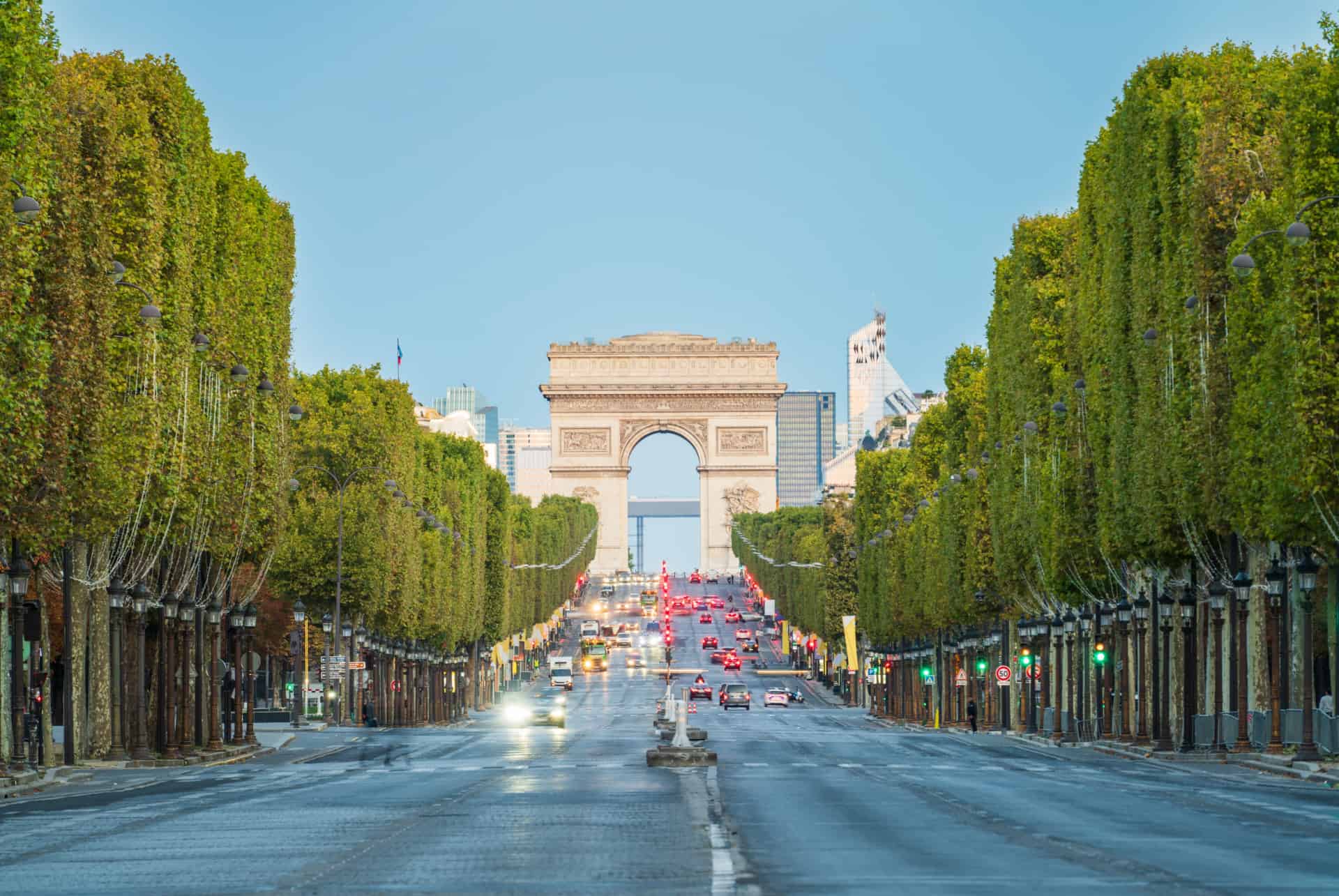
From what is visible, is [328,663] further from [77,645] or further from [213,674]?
[77,645]

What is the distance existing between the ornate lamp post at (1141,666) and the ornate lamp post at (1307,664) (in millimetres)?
11899

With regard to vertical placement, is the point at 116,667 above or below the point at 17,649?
below

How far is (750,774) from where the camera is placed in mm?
39719

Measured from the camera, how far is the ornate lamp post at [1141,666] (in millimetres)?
59250

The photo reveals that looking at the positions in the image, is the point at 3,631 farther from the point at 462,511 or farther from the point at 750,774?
the point at 462,511

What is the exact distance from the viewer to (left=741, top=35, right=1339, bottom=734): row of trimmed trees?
3950cm

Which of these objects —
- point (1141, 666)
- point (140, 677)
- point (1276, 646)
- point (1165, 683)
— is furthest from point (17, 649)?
point (1141, 666)

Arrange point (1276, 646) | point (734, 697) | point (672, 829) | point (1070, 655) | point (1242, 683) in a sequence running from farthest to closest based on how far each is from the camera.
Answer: point (734, 697) → point (1070, 655) → point (1242, 683) → point (1276, 646) → point (672, 829)

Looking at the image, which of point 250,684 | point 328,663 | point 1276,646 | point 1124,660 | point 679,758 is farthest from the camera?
point 328,663

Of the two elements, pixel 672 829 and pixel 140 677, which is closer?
pixel 672 829

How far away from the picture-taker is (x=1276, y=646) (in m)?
47.7

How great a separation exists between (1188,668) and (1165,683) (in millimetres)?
4705

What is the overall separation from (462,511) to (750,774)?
244 ft

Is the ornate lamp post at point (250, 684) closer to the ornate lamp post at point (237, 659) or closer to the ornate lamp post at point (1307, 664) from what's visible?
the ornate lamp post at point (237, 659)
